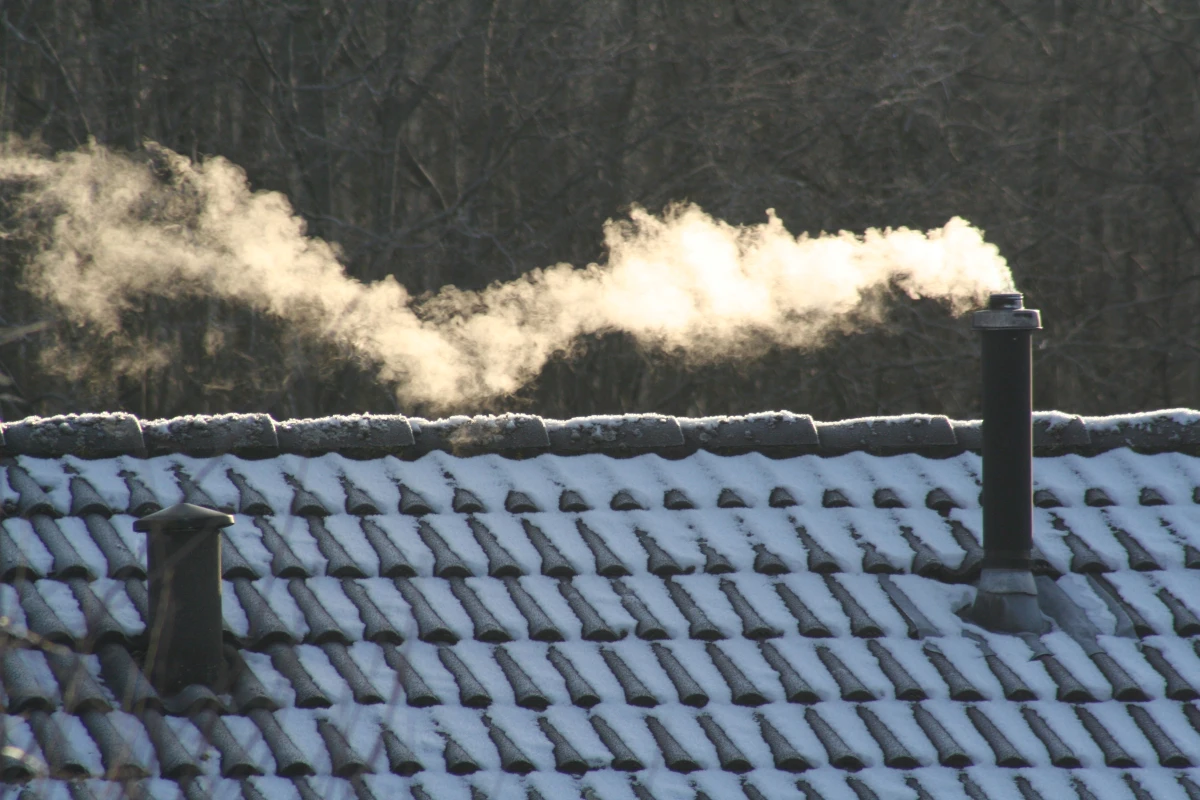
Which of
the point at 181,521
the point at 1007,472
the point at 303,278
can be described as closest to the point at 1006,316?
the point at 1007,472

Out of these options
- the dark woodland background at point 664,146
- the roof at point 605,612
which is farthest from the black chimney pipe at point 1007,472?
the dark woodland background at point 664,146

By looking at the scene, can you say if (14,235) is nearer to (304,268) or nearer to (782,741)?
(304,268)

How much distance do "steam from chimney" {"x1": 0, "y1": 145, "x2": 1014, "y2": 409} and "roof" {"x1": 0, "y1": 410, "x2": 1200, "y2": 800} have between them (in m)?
8.57

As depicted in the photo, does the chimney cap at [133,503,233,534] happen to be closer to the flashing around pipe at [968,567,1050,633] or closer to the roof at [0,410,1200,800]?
the roof at [0,410,1200,800]

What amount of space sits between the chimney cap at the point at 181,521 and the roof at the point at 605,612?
0.35 m

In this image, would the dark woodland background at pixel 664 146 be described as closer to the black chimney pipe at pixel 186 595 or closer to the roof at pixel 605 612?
the roof at pixel 605 612

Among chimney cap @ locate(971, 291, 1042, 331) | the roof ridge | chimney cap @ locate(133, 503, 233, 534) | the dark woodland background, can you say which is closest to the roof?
the roof ridge

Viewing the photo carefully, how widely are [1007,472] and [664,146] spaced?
13.5 metres

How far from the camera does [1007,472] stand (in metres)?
5.27

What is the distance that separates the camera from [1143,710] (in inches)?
185

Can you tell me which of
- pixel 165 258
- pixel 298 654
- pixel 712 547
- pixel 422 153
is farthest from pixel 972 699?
pixel 422 153

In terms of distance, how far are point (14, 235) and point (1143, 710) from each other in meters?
13.7

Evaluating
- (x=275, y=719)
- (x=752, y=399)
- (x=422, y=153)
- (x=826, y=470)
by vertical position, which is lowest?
(x=752, y=399)

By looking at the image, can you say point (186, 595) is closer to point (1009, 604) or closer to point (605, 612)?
point (605, 612)
